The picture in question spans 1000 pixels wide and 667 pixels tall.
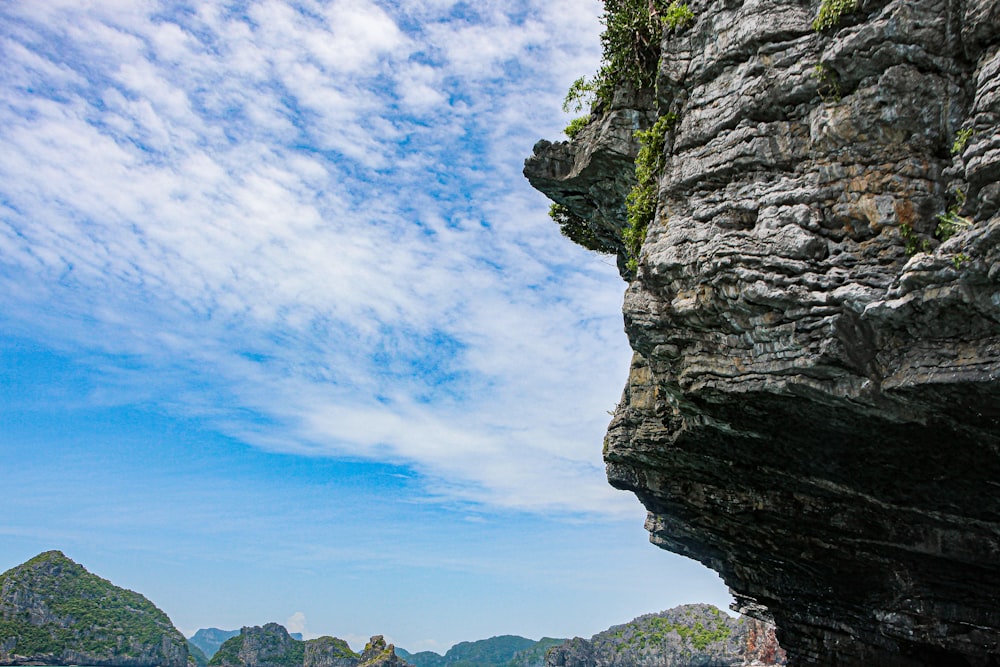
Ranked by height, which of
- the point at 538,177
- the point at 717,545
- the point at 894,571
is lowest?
the point at 894,571

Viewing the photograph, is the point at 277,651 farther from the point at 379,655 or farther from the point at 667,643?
the point at 667,643

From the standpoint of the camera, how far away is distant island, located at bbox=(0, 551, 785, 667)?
303 ft

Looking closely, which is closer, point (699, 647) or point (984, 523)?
point (984, 523)

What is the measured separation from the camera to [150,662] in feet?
393

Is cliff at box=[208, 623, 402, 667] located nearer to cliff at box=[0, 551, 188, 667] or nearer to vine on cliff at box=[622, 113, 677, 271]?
cliff at box=[0, 551, 188, 667]

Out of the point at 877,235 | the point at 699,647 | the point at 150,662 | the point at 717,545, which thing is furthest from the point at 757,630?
the point at 150,662

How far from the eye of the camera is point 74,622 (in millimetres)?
111875

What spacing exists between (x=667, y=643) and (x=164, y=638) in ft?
296

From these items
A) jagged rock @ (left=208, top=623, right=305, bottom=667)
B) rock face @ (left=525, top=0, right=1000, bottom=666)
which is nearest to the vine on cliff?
rock face @ (left=525, top=0, right=1000, bottom=666)

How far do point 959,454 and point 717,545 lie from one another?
24.8 ft

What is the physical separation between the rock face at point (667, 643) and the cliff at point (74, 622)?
2855 inches

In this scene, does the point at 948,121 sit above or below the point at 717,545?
above

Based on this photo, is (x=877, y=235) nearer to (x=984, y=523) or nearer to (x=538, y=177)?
(x=984, y=523)

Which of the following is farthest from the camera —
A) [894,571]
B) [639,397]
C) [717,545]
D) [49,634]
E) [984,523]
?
[49,634]
